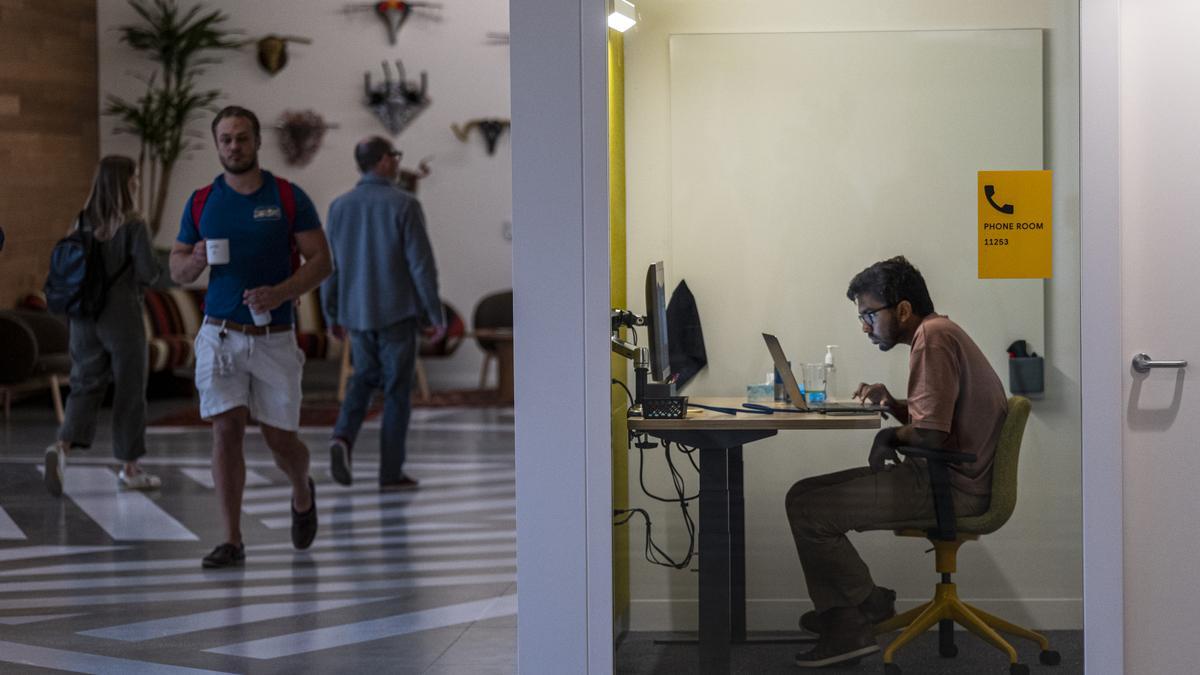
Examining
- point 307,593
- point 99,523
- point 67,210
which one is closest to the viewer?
point 307,593

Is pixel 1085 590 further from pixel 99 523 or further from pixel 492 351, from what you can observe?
pixel 492 351

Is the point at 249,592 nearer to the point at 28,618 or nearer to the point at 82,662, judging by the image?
the point at 28,618

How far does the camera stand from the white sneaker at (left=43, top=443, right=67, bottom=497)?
6773 mm

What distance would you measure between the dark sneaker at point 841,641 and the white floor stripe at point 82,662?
67.7 inches

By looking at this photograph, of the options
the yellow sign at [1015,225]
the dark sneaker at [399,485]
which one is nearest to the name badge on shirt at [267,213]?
the dark sneaker at [399,485]

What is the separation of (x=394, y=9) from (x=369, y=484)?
264 inches

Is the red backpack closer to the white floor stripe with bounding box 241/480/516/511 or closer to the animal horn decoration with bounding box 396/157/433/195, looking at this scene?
the white floor stripe with bounding box 241/480/516/511

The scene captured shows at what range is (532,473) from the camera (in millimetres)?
3230

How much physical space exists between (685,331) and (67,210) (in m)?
10.8

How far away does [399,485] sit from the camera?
7215 millimetres

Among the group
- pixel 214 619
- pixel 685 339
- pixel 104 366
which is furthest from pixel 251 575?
pixel 685 339

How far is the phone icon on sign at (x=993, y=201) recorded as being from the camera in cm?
318

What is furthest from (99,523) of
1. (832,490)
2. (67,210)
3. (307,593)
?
(67,210)

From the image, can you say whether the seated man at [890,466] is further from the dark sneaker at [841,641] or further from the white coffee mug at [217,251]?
Answer: the white coffee mug at [217,251]
